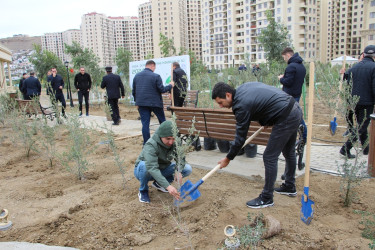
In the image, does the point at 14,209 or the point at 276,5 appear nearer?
the point at 14,209

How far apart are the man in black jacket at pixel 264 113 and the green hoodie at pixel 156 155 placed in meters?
0.63

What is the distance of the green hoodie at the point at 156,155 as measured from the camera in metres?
3.12

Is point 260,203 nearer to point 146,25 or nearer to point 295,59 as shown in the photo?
point 295,59

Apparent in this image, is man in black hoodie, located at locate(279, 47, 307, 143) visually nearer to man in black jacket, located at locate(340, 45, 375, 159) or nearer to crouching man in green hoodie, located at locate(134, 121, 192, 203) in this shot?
man in black jacket, located at locate(340, 45, 375, 159)

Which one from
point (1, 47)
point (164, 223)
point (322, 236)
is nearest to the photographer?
point (322, 236)

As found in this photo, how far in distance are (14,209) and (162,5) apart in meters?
114

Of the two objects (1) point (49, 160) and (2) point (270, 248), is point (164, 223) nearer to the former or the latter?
(2) point (270, 248)

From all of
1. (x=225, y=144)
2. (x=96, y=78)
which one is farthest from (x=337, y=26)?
(x=225, y=144)

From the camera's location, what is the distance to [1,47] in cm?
2638

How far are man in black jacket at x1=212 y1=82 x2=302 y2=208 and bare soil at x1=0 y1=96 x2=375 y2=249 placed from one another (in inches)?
17.1

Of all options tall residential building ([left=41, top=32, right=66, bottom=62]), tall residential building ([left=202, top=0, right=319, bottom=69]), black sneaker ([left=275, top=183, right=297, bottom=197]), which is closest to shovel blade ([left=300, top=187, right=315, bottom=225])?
black sneaker ([left=275, top=183, right=297, bottom=197])

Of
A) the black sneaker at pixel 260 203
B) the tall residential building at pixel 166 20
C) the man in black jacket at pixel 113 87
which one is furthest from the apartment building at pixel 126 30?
the black sneaker at pixel 260 203

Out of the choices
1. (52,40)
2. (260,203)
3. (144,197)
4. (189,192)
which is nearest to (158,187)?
(144,197)

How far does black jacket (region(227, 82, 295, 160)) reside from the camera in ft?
9.99
